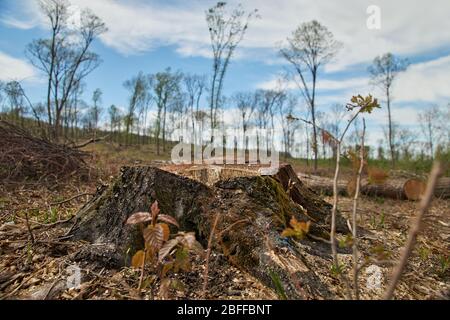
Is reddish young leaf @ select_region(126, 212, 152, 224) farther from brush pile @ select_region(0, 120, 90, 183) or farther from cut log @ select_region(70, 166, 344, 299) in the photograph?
brush pile @ select_region(0, 120, 90, 183)

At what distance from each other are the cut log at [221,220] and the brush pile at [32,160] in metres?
3.50

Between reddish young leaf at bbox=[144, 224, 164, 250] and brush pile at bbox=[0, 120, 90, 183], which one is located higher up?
brush pile at bbox=[0, 120, 90, 183]

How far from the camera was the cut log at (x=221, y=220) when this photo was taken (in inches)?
73.2

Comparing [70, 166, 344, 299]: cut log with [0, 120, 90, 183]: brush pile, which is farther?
[0, 120, 90, 183]: brush pile

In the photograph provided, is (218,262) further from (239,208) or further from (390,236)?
(390,236)

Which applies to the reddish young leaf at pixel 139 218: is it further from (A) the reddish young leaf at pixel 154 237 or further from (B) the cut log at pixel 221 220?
(B) the cut log at pixel 221 220

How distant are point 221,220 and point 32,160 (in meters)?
4.93

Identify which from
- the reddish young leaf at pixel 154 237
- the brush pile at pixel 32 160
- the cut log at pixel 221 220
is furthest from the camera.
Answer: the brush pile at pixel 32 160

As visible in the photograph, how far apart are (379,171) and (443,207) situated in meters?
7.82

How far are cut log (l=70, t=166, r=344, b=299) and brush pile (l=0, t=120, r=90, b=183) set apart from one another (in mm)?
3501

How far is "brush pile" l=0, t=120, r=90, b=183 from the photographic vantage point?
5.25 meters

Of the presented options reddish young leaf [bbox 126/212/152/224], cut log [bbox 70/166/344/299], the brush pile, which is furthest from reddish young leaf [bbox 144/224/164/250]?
the brush pile

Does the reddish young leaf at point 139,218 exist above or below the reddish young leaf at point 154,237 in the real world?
above

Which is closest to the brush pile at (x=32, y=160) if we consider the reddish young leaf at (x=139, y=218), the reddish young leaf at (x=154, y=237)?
the reddish young leaf at (x=139, y=218)
